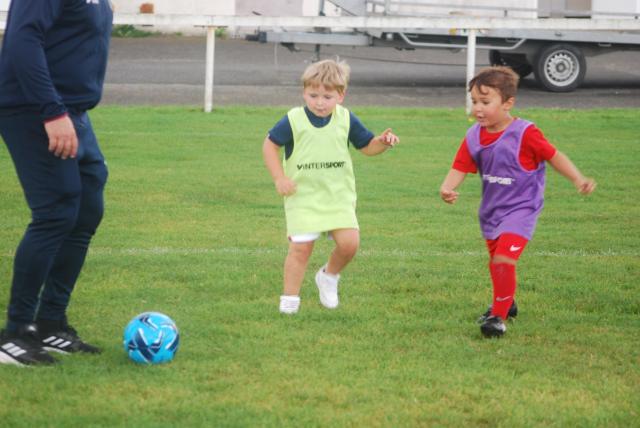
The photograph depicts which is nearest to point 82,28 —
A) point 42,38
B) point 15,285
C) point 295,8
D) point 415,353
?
point 42,38

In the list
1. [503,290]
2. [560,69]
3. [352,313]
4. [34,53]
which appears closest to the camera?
[34,53]

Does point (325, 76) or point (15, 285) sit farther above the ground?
point (325, 76)

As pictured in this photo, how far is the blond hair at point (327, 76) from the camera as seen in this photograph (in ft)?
21.9

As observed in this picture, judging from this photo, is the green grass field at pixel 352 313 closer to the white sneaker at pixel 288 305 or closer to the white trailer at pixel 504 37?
the white sneaker at pixel 288 305

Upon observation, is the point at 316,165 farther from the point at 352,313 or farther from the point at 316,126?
the point at 352,313

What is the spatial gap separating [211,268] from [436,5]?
47.1 ft

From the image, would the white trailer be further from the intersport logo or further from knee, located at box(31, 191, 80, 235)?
knee, located at box(31, 191, 80, 235)

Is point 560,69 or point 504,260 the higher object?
point 504,260

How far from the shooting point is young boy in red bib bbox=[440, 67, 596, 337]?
6.54 metres

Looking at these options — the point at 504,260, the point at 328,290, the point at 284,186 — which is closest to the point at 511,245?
the point at 504,260

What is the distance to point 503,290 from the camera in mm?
6523

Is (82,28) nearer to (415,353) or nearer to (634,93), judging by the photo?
(415,353)

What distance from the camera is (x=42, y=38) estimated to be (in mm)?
5352

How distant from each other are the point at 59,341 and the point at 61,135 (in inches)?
44.6
